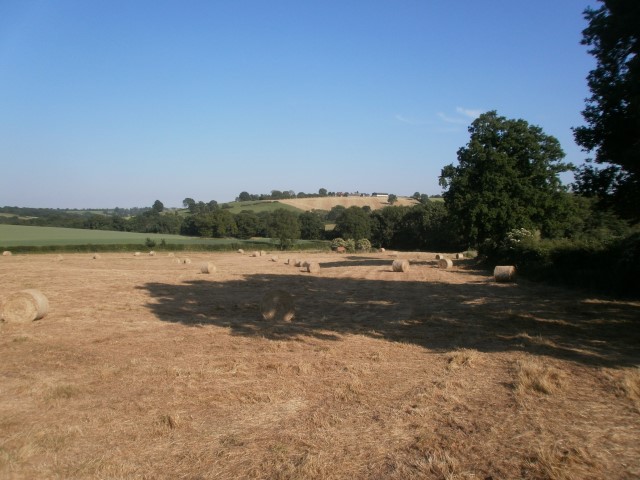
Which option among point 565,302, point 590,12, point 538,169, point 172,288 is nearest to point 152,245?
point 172,288

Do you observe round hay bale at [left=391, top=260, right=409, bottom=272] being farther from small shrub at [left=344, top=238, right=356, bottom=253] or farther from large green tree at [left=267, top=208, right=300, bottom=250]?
large green tree at [left=267, top=208, right=300, bottom=250]

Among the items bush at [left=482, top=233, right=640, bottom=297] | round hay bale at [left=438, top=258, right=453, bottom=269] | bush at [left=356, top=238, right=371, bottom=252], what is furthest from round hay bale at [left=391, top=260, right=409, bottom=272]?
bush at [left=356, top=238, right=371, bottom=252]

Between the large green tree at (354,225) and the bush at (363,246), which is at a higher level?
the large green tree at (354,225)

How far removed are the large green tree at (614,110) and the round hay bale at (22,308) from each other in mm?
15527

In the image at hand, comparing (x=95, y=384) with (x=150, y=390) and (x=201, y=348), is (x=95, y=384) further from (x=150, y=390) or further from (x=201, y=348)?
(x=201, y=348)

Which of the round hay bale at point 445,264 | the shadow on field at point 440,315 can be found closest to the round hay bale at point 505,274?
the shadow on field at point 440,315

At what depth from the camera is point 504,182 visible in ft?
99.4

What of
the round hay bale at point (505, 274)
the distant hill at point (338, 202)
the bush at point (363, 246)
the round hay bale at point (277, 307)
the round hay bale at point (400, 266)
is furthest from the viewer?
the distant hill at point (338, 202)

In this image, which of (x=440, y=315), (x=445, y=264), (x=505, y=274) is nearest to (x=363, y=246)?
(x=445, y=264)

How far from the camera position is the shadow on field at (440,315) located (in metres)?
10.4

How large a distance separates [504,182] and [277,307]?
2164 centimetres

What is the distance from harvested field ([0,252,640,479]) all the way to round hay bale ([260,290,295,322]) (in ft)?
1.43

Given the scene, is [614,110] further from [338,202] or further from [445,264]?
[338,202]

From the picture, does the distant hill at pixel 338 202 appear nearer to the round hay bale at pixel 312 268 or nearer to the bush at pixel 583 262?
the round hay bale at pixel 312 268
